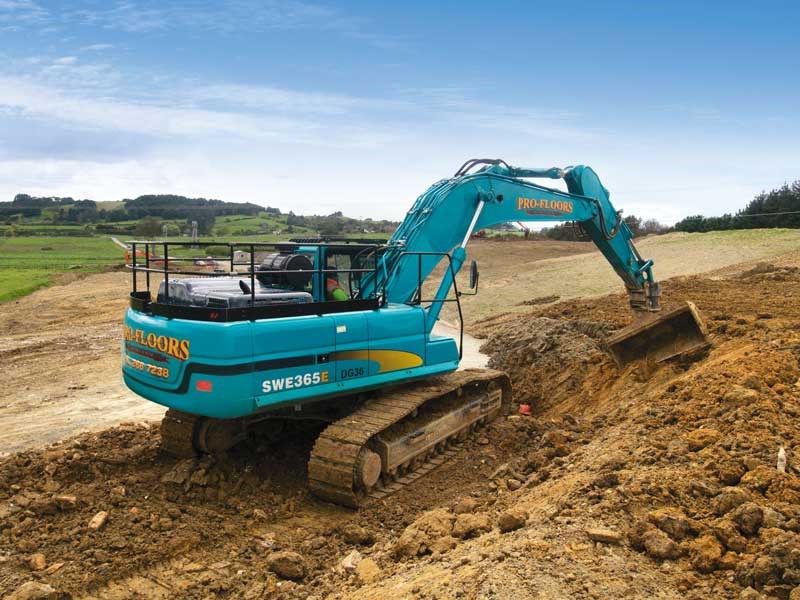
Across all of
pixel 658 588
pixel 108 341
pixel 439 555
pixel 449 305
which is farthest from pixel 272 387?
pixel 449 305

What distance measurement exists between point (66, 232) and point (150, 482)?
227 ft

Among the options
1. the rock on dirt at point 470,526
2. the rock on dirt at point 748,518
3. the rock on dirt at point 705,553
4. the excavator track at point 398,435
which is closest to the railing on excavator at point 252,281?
the excavator track at point 398,435

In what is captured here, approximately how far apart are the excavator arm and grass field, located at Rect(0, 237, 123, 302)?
2416 cm

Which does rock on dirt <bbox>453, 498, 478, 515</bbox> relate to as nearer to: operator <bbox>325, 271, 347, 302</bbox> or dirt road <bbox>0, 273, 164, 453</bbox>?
operator <bbox>325, 271, 347, 302</bbox>

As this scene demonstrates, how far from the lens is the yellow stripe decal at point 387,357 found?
24.4ft

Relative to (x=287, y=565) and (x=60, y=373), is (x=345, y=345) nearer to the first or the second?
(x=287, y=565)

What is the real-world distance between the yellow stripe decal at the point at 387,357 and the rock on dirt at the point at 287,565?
2.14 m

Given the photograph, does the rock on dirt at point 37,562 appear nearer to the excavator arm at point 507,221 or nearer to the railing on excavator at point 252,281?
the railing on excavator at point 252,281

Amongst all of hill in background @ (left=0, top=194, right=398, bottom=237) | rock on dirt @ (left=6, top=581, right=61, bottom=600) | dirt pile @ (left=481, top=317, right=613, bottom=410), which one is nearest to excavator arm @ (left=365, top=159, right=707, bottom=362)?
dirt pile @ (left=481, top=317, right=613, bottom=410)

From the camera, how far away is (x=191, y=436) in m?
7.75

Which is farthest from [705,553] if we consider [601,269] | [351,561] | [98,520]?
[601,269]

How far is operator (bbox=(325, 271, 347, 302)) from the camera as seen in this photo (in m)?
8.05

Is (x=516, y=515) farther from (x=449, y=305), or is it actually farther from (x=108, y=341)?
(x=449, y=305)

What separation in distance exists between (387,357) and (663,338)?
15.0 ft
